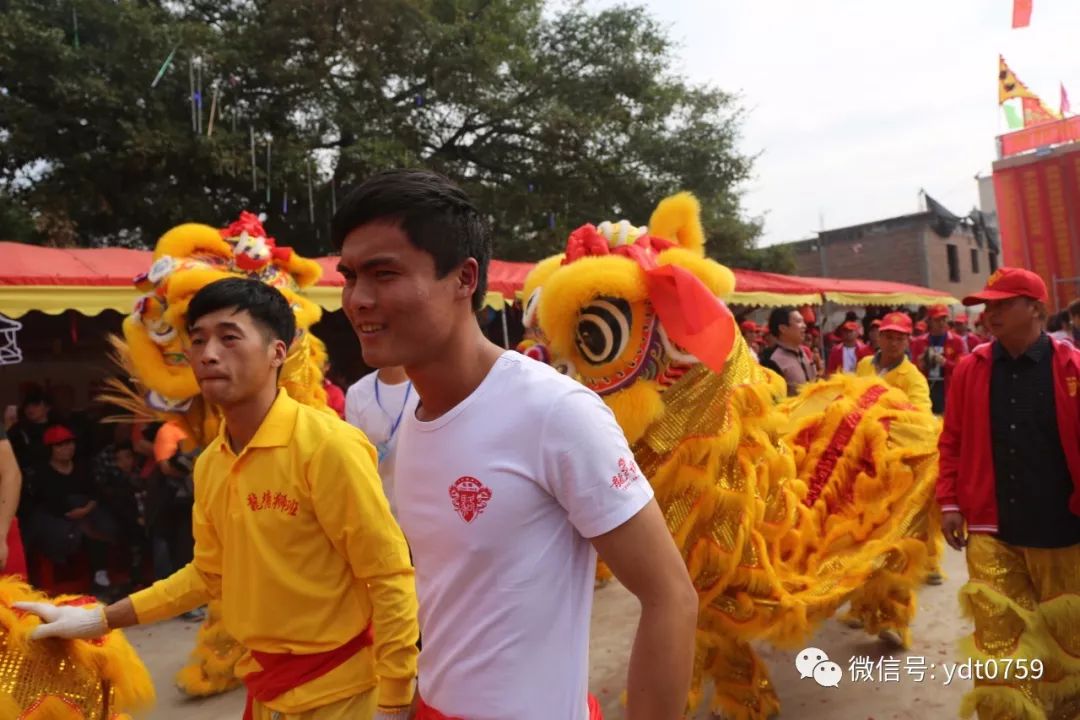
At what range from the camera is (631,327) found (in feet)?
8.31

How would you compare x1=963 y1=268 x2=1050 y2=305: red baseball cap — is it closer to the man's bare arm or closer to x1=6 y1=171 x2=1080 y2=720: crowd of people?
x1=6 y1=171 x2=1080 y2=720: crowd of people

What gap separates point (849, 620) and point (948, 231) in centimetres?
2613

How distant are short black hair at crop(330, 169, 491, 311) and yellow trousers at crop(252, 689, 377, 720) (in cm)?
104

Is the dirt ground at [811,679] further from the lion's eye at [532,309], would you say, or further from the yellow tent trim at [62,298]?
the yellow tent trim at [62,298]

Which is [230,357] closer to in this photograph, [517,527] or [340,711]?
[340,711]

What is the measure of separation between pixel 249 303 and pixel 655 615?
130cm

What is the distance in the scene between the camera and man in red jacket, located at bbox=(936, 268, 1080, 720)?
263 centimetres

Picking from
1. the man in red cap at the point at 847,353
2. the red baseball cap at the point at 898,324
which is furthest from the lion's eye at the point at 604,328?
the man in red cap at the point at 847,353

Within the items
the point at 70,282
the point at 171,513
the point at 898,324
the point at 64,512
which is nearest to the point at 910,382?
the point at 898,324

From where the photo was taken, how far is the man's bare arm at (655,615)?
3.18 ft

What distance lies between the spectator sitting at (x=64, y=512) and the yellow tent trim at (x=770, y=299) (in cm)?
666

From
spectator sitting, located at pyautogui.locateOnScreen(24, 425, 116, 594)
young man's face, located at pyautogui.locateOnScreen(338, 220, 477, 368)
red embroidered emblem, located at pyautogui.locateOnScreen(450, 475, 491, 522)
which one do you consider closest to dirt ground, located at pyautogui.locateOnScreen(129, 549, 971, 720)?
spectator sitting, located at pyautogui.locateOnScreen(24, 425, 116, 594)

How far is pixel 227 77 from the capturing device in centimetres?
1055

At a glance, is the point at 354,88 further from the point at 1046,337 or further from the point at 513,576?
the point at 513,576
